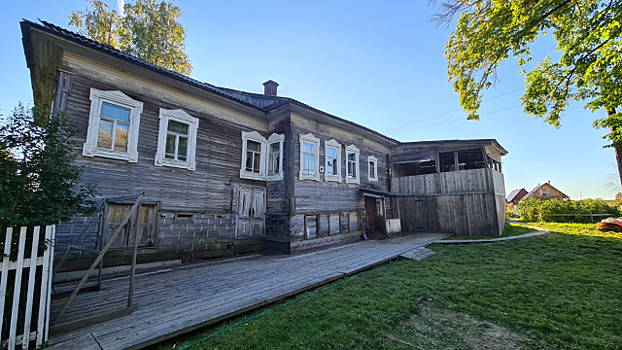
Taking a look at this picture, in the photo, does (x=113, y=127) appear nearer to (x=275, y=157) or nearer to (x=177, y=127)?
Result: (x=177, y=127)

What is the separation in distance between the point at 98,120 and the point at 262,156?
A: 5827 mm

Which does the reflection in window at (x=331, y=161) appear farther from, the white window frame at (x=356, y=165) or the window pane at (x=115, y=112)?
the window pane at (x=115, y=112)

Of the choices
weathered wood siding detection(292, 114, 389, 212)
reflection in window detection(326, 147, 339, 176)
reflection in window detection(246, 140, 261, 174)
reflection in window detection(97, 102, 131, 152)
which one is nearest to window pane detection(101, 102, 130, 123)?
reflection in window detection(97, 102, 131, 152)

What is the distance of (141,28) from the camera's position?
16516 mm

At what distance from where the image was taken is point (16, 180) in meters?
3.19

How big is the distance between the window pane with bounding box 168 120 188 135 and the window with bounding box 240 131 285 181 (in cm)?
233

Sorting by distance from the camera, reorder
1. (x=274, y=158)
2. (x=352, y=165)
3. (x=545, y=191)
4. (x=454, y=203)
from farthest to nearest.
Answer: (x=545, y=191) → (x=454, y=203) → (x=352, y=165) → (x=274, y=158)

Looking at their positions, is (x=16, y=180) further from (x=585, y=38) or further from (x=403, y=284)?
(x=585, y=38)

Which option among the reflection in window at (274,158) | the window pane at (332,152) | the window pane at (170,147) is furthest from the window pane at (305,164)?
the window pane at (170,147)

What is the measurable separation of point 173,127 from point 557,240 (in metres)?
18.2

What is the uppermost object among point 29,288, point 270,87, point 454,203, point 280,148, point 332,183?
point 270,87

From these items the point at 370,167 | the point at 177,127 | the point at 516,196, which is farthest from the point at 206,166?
the point at 516,196

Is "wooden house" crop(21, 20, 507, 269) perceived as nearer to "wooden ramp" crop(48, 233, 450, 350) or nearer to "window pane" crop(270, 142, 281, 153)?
"window pane" crop(270, 142, 281, 153)

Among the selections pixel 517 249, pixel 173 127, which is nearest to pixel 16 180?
pixel 173 127
